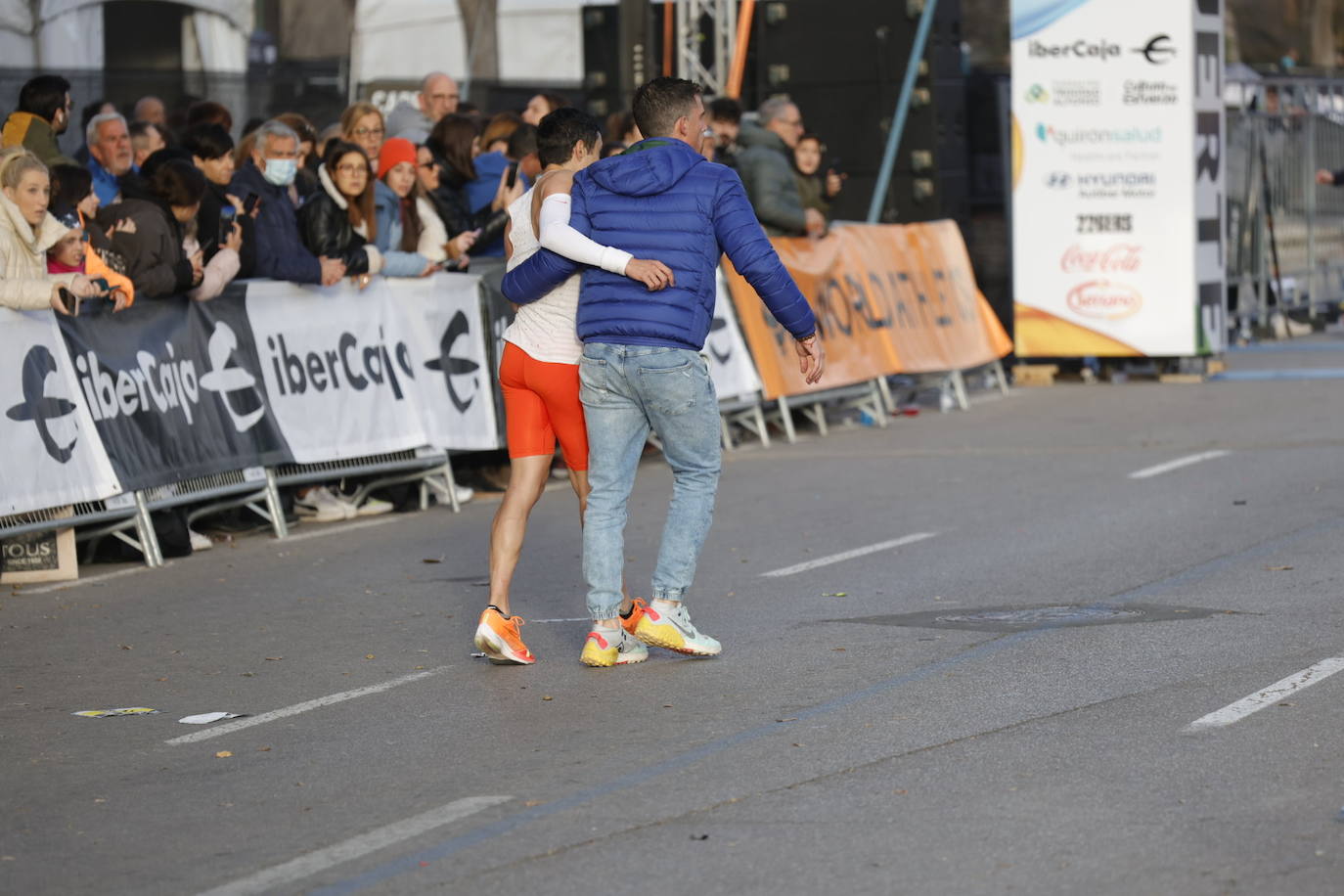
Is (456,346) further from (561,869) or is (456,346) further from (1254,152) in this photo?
(1254,152)

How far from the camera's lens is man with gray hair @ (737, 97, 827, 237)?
16.3 metres

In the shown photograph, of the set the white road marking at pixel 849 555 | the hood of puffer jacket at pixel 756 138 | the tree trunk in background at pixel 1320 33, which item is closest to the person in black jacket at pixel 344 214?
the white road marking at pixel 849 555

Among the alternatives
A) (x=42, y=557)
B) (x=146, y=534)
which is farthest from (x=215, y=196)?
(x=42, y=557)

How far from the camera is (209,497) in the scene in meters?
11.7

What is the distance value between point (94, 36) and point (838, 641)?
13490mm

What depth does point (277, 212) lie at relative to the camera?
40.3 feet

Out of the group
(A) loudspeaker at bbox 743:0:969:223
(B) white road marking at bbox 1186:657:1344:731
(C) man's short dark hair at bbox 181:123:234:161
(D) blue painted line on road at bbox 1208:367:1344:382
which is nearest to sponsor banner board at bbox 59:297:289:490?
(C) man's short dark hair at bbox 181:123:234:161

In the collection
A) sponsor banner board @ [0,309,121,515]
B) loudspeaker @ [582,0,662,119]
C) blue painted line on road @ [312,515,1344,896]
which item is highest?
loudspeaker @ [582,0,662,119]

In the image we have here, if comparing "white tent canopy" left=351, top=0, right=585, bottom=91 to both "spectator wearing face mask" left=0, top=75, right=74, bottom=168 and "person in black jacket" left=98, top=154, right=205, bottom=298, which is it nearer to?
"spectator wearing face mask" left=0, top=75, right=74, bottom=168

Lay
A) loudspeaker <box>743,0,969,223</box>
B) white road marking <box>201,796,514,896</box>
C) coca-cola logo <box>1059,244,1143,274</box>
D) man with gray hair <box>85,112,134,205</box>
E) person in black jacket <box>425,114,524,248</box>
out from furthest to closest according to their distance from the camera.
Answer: loudspeaker <box>743,0,969,223</box> → coca-cola logo <box>1059,244,1143,274</box> → person in black jacket <box>425,114,524,248</box> → man with gray hair <box>85,112,134,205</box> → white road marking <box>201,796,514,896</box>

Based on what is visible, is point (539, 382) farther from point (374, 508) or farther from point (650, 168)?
point (374, 508)

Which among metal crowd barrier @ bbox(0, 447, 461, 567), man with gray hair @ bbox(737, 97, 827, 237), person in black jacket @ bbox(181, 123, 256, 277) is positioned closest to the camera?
metal crowd barrier @ bbox(0, 447, 461, 567)

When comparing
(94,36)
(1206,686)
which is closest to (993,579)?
(1206,686)

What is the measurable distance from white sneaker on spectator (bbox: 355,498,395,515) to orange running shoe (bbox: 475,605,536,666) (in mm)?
4855
